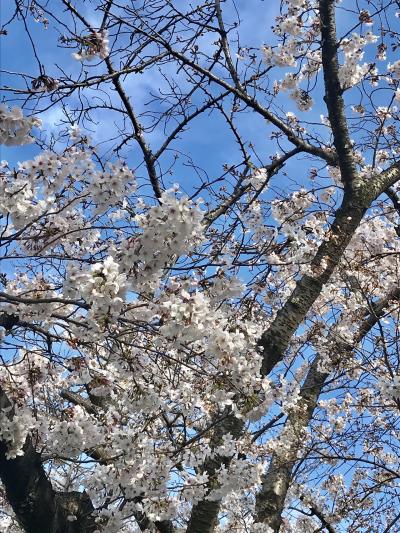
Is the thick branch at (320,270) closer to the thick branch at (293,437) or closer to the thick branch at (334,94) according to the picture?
the thick branch at (334,94)

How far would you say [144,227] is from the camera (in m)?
2.84

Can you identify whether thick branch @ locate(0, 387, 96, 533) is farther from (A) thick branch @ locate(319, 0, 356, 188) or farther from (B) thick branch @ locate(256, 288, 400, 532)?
(A) thick branch @ locate(319, 0, 356, 188)

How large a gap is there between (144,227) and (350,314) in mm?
4376

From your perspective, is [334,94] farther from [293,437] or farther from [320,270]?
[293,437]

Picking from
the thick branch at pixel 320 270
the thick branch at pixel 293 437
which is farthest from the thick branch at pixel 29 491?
the thick branch at pixel 293 437

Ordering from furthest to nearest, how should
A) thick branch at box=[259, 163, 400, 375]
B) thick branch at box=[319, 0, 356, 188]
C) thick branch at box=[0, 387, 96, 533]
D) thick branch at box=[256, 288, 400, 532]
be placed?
thick branch at box=[256, 288, 400, 532]
thick branch at box=[319, 0, 356, 188]
thick branch at box=[259, 163, 400, 375]
thick branch at box=[0, 387, 96, 533]

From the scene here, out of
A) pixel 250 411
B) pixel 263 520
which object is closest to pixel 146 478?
pixel 250 411

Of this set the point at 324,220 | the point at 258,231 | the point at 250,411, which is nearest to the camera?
the point at 250,411

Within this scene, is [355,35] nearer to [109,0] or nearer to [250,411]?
[109,0]

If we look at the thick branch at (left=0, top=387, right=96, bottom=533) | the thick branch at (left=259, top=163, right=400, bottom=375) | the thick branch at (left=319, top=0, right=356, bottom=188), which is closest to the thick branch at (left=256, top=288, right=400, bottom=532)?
the thick branch at (left=259, top=163, right=400, bottom=375)

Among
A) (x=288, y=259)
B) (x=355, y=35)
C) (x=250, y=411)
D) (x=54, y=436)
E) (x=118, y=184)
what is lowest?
(x=54, y=436)

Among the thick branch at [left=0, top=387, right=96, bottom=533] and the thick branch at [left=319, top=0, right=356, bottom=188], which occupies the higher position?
the thick branch at [left=319, top=0, right=356, bottom=188]

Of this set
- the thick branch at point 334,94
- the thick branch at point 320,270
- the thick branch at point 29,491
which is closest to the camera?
the thick branch at point 29,491

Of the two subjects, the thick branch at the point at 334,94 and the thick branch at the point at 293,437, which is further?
the thick branch at the point at 293,437
